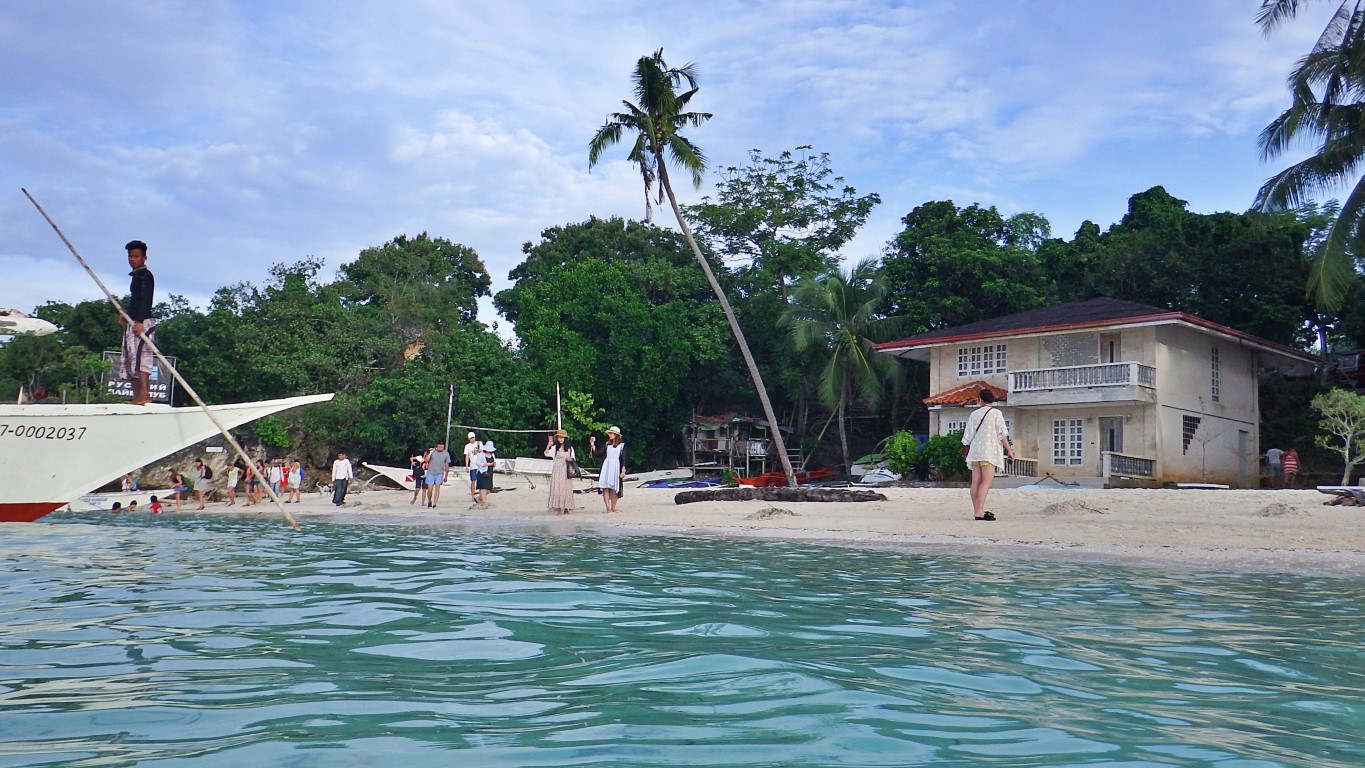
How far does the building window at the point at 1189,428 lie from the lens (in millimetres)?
26953

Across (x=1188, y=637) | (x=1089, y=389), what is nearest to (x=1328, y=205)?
(x=1089, y=389)

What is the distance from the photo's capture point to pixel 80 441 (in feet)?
35.9

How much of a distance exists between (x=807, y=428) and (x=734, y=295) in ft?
20.8

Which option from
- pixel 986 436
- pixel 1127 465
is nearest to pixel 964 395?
pixel 1127 465

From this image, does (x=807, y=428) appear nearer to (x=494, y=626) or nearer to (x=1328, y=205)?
(x=1328, y=205)

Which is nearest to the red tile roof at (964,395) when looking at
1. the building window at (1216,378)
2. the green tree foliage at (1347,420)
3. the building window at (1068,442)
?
the building window at (1068,442)

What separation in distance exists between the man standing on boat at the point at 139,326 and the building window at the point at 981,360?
24.5m

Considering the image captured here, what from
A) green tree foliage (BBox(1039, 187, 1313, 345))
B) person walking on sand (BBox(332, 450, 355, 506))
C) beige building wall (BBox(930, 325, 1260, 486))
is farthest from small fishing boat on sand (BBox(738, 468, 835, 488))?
person walking on sand (BBox(332, 450, 355, 506))

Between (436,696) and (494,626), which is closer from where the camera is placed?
(436,696)

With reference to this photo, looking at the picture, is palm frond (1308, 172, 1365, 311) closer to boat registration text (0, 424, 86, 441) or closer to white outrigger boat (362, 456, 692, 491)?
white outrigger boat (362, 456, 692, 491)

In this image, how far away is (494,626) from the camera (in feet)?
16.1

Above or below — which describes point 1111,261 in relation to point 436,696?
above

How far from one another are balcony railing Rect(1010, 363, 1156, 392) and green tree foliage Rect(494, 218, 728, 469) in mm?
11840

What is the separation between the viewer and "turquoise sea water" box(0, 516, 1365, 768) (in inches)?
108
